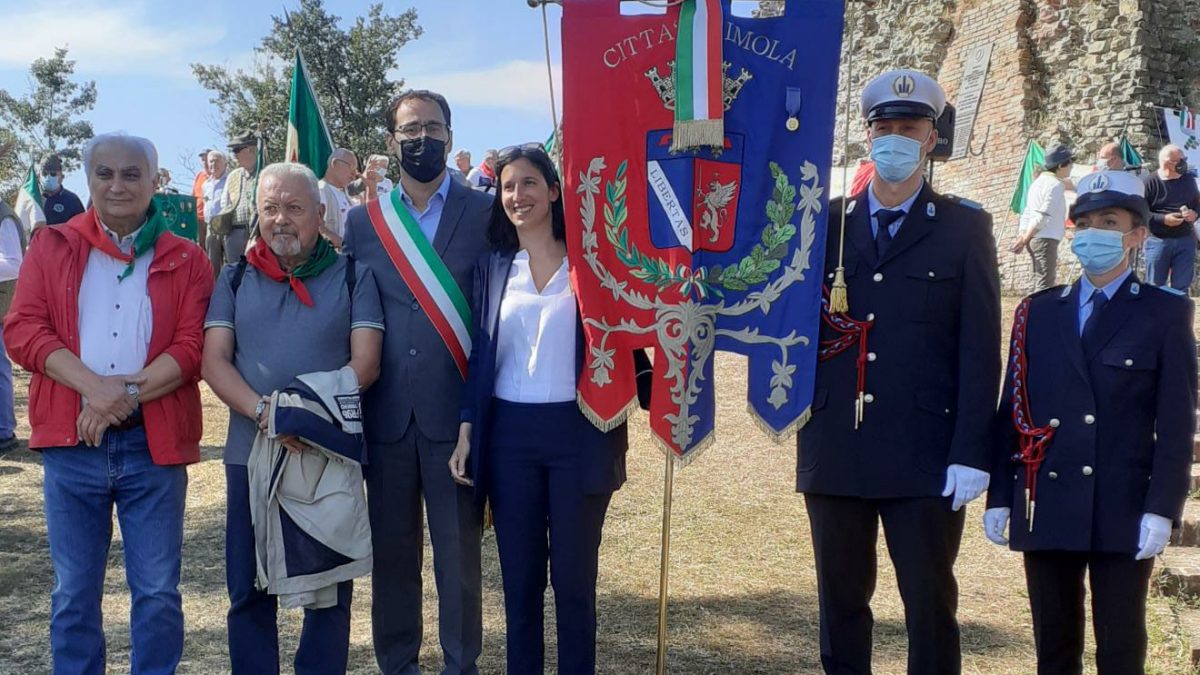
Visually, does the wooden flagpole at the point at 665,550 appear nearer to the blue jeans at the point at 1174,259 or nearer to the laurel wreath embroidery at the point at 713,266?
the laurel wreath embroidery at the point at 713,266

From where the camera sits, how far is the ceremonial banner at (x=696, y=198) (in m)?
3.48

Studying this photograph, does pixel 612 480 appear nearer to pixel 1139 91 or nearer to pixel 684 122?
pixel 684 122

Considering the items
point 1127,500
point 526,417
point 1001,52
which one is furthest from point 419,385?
point 1001,52

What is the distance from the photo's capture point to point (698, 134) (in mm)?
3463

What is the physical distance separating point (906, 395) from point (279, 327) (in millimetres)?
2080

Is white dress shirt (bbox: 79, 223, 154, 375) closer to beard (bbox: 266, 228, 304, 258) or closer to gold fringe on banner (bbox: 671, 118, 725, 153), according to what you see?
beard (bbox: 266, 228, 304, 258)

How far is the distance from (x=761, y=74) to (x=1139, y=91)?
14.5 metres

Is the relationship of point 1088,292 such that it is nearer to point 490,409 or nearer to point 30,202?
point 490,409

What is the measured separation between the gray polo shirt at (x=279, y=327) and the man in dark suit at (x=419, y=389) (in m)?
0.21

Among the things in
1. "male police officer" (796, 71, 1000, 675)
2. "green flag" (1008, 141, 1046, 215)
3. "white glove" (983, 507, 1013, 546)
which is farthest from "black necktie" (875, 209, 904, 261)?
"green flag" (1008, 141, 1046, 215)

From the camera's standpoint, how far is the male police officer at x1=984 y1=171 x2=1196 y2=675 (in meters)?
3.13

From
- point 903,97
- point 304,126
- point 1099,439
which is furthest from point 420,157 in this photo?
point 304,126

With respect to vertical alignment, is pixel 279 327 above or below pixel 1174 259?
below

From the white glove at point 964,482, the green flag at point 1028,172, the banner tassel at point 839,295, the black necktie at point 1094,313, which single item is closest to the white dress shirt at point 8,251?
the banner tassel at point 839,295
